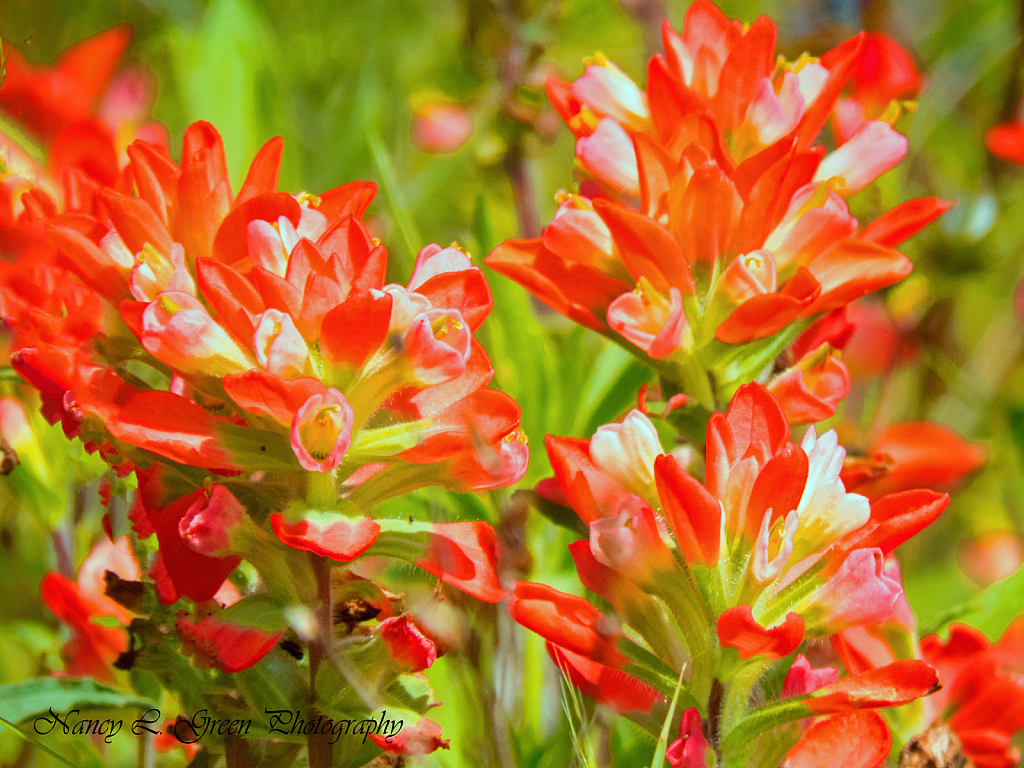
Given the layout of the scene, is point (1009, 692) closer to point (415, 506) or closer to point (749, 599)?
point (749, 599)

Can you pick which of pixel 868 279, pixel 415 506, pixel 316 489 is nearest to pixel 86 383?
pixel 316 489

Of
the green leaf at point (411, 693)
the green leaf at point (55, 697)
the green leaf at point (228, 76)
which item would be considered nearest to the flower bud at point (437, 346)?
the green leaf at point (411, 693)

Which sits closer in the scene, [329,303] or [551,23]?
[329,303]

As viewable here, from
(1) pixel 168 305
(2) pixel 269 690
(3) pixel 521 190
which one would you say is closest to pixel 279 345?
(1) pixel 168 305

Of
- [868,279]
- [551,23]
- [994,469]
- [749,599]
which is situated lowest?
[994,469]

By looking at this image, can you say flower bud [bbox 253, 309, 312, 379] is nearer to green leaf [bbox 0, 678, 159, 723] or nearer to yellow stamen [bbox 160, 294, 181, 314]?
yellow stamen [bbox 160, 294, 181, 314]

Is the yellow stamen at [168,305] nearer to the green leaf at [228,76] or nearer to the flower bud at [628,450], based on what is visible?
the flower bud at [628,450]

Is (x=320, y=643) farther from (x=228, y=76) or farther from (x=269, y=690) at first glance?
(x=228, y=76)
